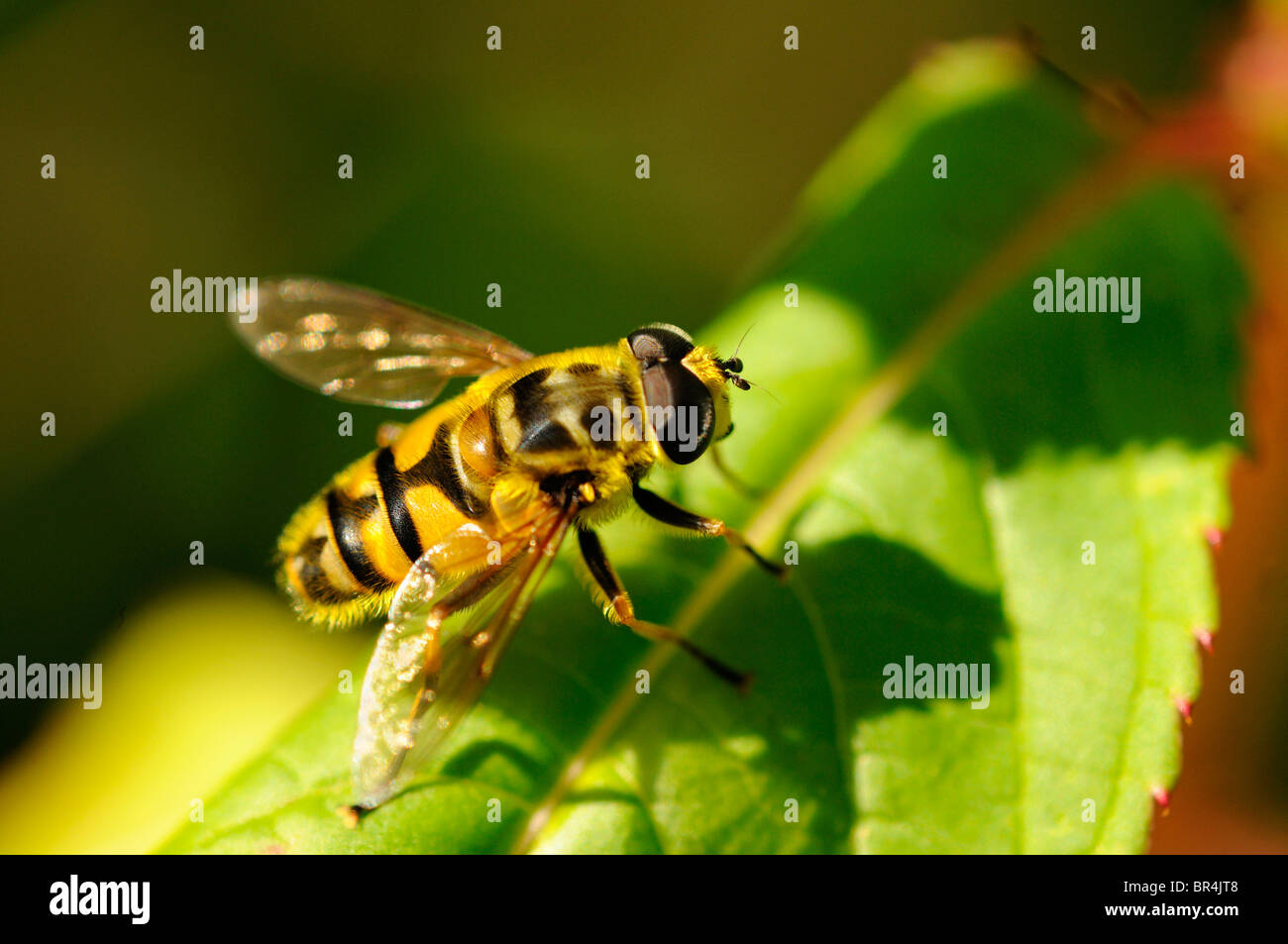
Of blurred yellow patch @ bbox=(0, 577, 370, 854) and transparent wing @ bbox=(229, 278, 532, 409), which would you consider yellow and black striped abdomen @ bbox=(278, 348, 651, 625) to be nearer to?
transparent wing @ bbox=(229, 278, 532, 409)

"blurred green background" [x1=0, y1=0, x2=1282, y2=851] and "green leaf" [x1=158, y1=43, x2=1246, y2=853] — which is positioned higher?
"blurred green background" [x1=0, y1=0, x2=1282, y2=851]

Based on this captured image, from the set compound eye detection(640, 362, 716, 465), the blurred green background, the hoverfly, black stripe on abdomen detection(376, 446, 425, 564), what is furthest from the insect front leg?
the blurred green background

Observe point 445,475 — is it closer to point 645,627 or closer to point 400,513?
point 400,513

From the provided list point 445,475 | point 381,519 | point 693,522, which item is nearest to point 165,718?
point 381,519

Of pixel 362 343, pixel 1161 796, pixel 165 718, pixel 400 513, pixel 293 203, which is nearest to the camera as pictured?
pixel 1161 796

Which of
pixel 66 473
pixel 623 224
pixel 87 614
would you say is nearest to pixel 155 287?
pixel 66 473

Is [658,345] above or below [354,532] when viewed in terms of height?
above
